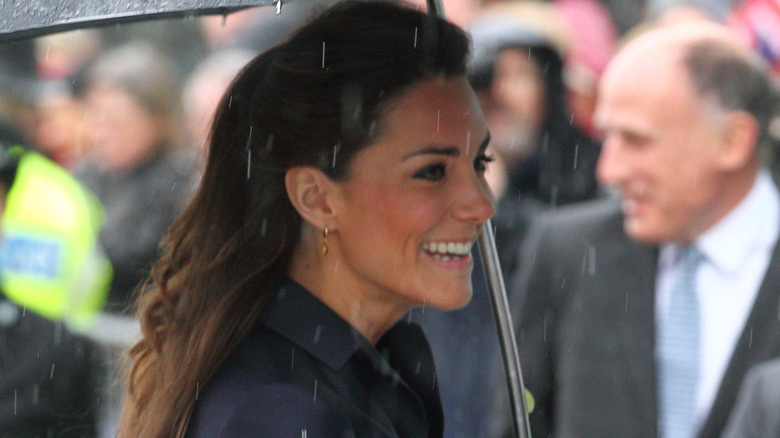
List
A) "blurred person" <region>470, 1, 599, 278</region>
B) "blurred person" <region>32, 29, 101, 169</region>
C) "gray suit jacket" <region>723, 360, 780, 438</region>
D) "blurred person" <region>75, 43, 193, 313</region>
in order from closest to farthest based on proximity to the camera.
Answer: "gray suit jacket" <region>723, 360, 780, 438</region>
"blurred person" <region>470, 1, 599, 278</region>
"blurred person" <region>75, 43, 193, 313</region>
"blurred person" <region>32, 29, 101, 169</region>

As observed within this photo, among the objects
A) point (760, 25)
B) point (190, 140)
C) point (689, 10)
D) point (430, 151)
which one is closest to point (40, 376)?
point (190, 140)

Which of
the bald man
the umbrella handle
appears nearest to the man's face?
the bald man

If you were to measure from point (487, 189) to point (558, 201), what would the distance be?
57.0 inches

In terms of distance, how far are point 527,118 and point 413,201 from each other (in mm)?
1800

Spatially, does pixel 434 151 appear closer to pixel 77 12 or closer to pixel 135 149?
pixel 77 12

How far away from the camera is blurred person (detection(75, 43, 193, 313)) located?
3910 mm

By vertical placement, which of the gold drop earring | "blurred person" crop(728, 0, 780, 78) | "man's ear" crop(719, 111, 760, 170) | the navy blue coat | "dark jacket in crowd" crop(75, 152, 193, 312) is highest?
the gold drop earring

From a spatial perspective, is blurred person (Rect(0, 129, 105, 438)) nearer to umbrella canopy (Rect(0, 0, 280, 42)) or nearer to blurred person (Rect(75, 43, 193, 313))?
blurred person (Rect(75, 43, 193, 313))

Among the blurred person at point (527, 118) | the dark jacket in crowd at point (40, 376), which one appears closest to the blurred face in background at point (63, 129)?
the dark jacket in crowd at point (40, 376)

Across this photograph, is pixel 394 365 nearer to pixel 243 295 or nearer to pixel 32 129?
pixel 243 295

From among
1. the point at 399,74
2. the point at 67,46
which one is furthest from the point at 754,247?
the point at 67,46

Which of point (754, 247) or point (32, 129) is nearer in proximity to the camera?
point (754, 247)

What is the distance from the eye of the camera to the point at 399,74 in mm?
2027

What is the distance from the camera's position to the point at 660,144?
3311mm
